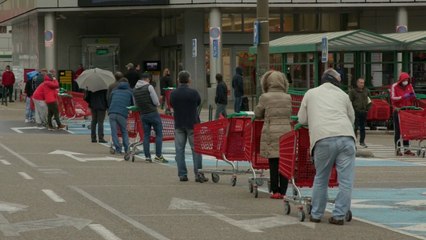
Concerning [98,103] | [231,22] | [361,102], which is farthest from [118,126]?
[231,22]

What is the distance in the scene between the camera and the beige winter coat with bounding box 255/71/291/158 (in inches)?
574

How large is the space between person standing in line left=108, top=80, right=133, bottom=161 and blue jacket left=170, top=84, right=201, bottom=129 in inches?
202

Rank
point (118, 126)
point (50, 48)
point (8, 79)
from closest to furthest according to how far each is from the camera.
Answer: point (118, 126) → point (8, 79) → point (50, 48)

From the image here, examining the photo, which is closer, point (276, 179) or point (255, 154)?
point (276, 179)

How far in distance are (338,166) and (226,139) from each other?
4.50m

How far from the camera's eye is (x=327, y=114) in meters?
12.2

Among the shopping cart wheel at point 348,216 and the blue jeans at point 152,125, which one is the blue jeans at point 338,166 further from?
the blue jeans at point 152,125

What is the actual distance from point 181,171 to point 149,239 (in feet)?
21.7

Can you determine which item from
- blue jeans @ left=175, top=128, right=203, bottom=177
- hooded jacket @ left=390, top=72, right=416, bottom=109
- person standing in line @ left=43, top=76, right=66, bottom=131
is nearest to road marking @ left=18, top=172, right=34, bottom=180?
blue jeans @ left=175, top=128, right=203, bottom=177

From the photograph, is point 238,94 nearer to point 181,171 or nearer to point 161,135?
point 161,135

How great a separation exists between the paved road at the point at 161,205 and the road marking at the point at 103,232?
0.01m

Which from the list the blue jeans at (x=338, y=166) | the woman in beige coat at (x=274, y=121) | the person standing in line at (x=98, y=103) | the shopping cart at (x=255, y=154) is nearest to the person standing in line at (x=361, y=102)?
the person standing in line at (x=98, y=103)

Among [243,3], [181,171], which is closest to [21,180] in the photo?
[181,171]

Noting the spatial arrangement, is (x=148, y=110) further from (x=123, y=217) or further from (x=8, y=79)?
(x=8, y=79)
